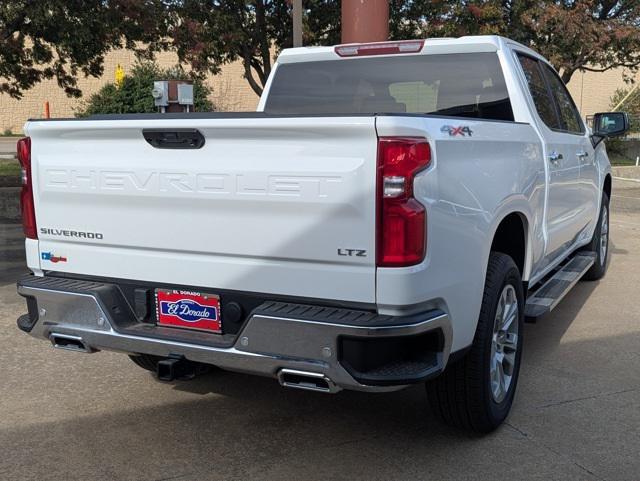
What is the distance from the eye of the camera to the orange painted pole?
10.1 meters

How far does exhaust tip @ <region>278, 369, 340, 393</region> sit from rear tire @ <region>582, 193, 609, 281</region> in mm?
4532

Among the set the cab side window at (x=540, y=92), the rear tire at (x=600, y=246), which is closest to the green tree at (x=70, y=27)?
the rear tire at (x=600, y=246)

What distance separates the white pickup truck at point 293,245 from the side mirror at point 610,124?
254 centimetres

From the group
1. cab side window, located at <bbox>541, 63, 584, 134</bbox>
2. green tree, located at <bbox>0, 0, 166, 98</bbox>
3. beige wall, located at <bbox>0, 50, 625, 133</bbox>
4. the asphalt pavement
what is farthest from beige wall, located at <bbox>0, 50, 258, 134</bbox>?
the asphalt pavement

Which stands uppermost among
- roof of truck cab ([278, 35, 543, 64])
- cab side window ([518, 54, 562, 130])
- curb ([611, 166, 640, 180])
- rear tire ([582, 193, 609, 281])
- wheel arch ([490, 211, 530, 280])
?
roof of truck cab ([278, 35, 543, 64])

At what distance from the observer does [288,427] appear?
3805 mm

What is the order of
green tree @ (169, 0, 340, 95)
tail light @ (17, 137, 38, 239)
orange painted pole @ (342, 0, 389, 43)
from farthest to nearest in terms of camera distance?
green tree @ (169, 0, 340, 95) → orange painted pole @ (342, 0, 389, 43) → tail light @ (17, 137, 38, 239)

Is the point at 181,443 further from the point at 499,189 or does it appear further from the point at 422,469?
the point at 499,189

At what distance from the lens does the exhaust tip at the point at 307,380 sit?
115 inches

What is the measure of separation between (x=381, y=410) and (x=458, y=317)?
109 cm

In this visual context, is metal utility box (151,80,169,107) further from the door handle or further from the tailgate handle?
the tailgate handle

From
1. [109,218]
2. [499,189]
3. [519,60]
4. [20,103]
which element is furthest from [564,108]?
[20,103]

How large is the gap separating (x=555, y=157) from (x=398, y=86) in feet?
3.71

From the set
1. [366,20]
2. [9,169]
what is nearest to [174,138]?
[366,20]
